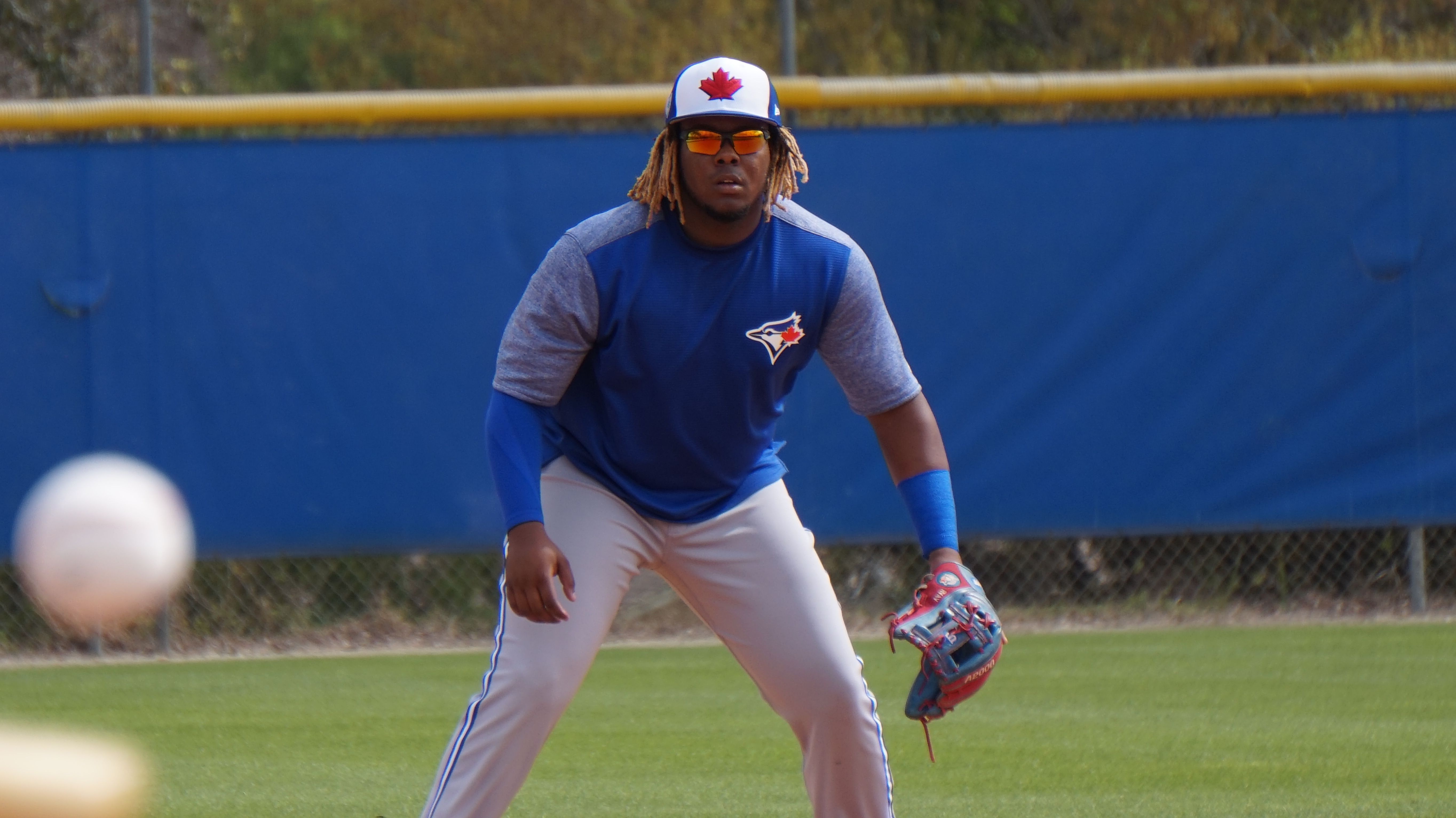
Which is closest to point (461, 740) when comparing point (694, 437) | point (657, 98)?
point (694, 437)

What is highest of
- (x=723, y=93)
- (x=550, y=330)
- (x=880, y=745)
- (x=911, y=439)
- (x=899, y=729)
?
(x=723, y=93)

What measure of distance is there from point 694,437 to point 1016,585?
18.7 ft

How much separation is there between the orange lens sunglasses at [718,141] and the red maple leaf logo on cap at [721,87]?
8 centimetres

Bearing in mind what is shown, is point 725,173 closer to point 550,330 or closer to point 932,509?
point 550,330

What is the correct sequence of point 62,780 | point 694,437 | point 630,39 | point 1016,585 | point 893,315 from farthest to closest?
1. point 630,39
2. point 1016,585
3. point 893,315
4. point 694,437
5. point 62,780

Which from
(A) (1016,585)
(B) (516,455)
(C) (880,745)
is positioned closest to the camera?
(B) (516,455)

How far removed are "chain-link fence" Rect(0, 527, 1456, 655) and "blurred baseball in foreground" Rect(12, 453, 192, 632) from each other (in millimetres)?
5411

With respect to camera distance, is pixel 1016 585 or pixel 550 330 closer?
pixel 550 330

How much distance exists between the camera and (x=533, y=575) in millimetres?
3734

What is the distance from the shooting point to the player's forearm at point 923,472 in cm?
411

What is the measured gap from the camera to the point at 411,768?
19.7 feet

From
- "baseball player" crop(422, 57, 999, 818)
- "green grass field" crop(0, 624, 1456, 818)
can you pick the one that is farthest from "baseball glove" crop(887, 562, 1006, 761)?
"green grass field" crop(0, 624, 1456, 818)

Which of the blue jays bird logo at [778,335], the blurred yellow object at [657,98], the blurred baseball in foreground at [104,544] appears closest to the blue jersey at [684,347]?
the blue jays bird logo at [778,335]

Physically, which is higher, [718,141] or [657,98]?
[718,141]
